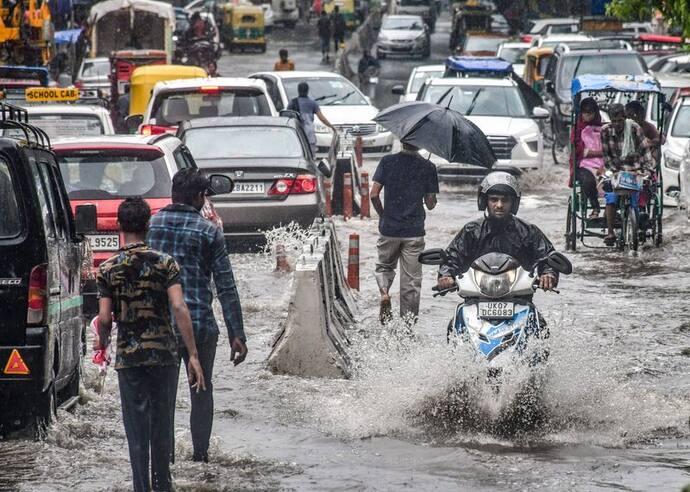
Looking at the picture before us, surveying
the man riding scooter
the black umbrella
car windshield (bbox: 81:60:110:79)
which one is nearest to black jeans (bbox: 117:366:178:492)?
the man riding scooter

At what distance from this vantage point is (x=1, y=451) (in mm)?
8391

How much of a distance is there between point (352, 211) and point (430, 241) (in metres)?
2.59

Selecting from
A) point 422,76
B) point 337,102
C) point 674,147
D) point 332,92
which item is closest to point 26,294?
point 674,147

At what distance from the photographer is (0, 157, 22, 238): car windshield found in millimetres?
8227

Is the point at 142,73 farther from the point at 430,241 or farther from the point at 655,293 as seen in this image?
the point at 655,293

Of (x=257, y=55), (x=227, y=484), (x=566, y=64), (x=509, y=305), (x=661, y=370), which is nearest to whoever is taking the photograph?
(x=227, y=484)

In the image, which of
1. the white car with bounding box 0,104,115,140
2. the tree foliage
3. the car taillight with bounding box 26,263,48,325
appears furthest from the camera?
the white car with bounding box 0,104,115,140

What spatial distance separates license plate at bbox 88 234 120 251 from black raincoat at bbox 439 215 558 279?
13.5 ft

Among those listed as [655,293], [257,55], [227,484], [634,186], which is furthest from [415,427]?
[257,55]

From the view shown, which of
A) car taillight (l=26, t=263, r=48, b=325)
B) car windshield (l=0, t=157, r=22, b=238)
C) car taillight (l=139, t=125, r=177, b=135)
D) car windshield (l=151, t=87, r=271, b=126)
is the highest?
car windshield (l=0, t=157, r=22, b=238)

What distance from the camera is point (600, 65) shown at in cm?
3102

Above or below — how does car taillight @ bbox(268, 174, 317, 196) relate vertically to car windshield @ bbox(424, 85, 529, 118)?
above

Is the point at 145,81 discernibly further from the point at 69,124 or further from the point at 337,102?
the point at 69,124

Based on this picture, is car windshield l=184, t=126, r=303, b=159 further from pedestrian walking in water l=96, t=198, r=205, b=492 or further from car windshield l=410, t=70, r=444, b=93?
car windshield l=410, t=70, r=444, b=93
